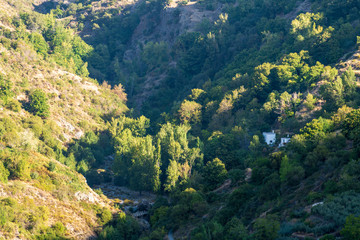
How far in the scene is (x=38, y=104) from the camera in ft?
305

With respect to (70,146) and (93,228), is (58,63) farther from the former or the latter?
(93,228)

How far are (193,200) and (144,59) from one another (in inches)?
3164

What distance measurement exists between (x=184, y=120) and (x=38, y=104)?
30680mm

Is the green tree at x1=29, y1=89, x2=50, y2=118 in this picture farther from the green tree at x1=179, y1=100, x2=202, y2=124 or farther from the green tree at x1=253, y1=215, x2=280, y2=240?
the green tree at x1=253, y1=215, x2=280, y2=240

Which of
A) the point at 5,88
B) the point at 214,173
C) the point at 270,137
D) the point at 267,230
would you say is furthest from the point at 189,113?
the point at 267,230

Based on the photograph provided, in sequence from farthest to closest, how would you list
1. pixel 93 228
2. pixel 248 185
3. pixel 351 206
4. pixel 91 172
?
pixel 91 172, pixel 93 228, pixel 248 185, pixel 351 206

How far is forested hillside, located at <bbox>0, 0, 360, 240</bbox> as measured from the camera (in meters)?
53.7

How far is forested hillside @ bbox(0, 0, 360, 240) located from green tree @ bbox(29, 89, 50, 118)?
0.92ft

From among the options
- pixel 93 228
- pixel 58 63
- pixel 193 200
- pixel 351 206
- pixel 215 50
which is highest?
pixel 215 50

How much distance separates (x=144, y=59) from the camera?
138750 mm

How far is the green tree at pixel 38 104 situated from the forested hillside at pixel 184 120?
11.1 inches

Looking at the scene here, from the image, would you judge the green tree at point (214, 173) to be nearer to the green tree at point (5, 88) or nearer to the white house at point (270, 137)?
the white house at point (270, 137)

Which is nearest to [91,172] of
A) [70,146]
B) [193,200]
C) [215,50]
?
[70,146]

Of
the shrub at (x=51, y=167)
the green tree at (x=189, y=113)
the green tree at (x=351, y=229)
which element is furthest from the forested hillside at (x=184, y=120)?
the shrub at (x=51, y=167)
